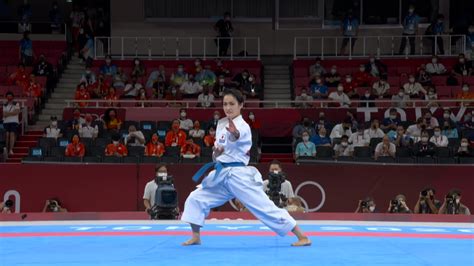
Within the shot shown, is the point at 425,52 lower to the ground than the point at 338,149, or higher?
higher

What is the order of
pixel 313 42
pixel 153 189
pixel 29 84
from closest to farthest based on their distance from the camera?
pixel 153 189 → pixel 29 84 → pixel 313 42

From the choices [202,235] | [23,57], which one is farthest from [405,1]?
[202,235]

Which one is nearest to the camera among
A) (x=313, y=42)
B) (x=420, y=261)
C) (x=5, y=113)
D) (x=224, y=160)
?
(x=420, y=261)

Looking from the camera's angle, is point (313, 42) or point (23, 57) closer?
point (23, 57)

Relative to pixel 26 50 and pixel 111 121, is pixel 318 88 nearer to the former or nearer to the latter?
pixel 111 121

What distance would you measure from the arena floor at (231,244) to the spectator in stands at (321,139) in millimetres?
7881

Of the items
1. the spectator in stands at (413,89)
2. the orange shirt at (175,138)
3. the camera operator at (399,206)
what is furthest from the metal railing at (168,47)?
the camera operator at (399,206)

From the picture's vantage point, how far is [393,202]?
16.6 m

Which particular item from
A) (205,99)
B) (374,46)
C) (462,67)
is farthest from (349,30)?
(205,99)

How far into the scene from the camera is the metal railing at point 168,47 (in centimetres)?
2977

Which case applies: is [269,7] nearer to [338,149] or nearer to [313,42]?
[313,42]

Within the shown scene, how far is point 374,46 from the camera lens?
30219 millimetres

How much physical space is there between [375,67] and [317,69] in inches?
67.9

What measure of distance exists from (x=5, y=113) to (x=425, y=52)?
14.0 metres
